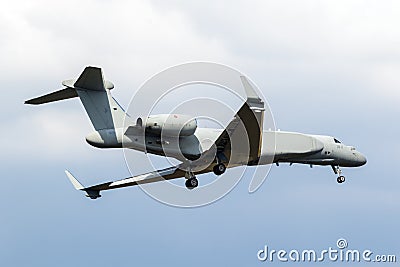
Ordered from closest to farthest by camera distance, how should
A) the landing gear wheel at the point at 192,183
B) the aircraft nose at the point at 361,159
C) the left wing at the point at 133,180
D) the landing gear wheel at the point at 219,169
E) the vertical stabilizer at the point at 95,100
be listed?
the vertical stabilizer at the point at 95,100 → the landing gear wheel at the point at 219,169 → the landing gear wheel at the point at 192,183 → the left wing at the point at 133,180 → the aircraft nose at the point at 361,159

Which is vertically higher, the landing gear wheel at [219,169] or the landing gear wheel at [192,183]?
the landing gear wheel at [219,169]

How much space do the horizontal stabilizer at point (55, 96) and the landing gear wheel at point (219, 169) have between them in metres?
8.31

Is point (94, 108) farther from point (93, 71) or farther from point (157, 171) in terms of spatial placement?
point (157, 171)

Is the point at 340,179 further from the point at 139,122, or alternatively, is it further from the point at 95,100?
the point at 95,100

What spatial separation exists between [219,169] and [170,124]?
568 centimetres

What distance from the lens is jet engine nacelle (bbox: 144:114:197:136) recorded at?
45.6m

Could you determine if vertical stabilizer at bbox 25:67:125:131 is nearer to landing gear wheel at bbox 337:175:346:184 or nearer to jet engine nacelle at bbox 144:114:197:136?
jet engine nacelle at bbox 144:114:197:136

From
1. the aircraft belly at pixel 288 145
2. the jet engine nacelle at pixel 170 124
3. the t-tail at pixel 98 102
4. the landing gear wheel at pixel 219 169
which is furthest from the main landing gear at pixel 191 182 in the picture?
the t-tail at pixel 98 102

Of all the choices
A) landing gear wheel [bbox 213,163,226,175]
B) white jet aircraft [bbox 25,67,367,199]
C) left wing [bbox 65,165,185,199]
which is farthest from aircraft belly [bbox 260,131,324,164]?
left wing [bbox 65,165,185,199]

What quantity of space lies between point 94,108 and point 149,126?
4059 mm

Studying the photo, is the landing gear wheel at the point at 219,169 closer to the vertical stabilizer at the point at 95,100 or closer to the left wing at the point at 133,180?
the left wing at the point at 133,180

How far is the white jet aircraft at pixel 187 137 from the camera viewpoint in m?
46.2

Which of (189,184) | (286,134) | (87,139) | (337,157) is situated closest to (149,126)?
(87,139)

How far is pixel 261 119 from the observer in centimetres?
4706
